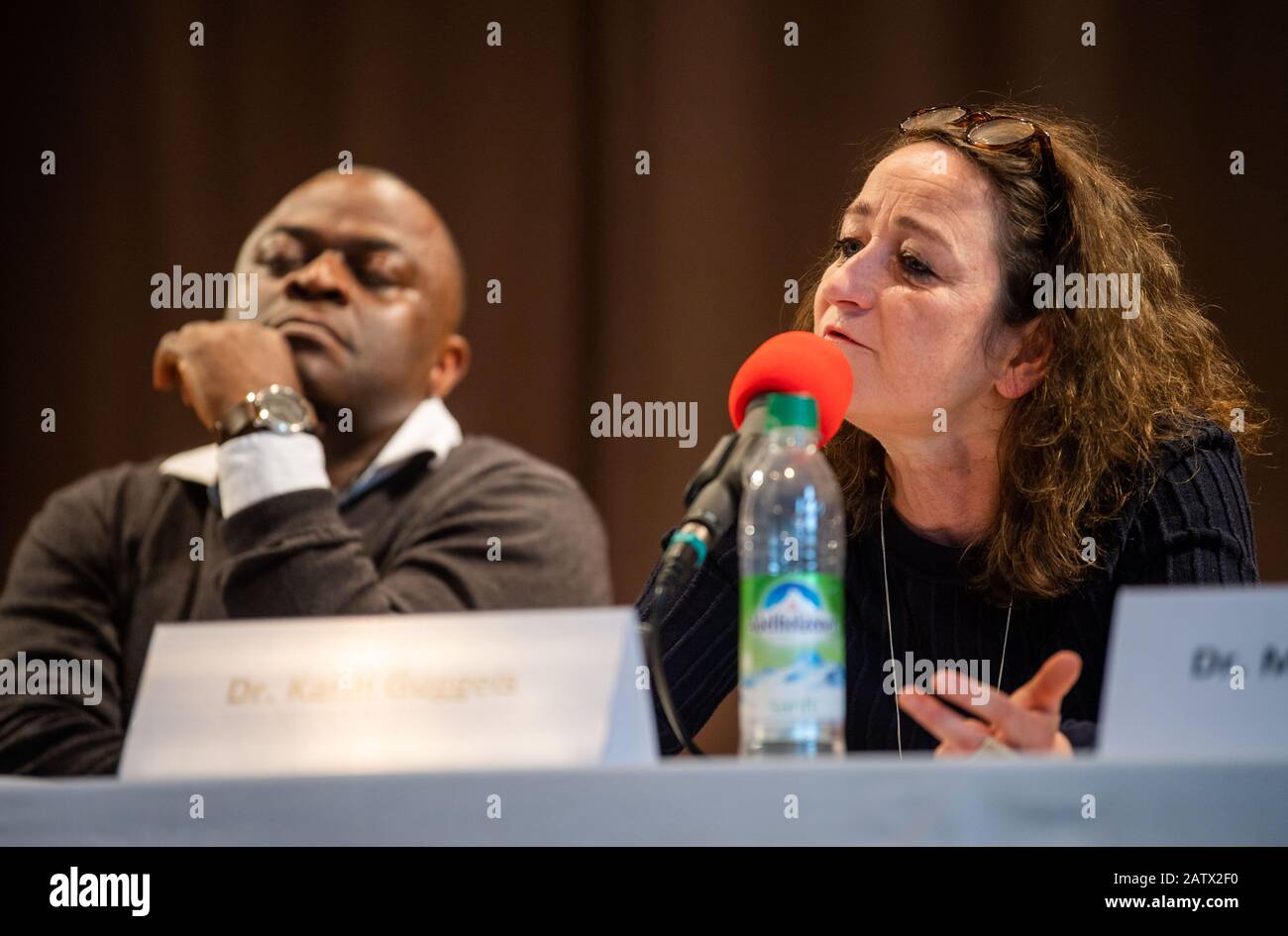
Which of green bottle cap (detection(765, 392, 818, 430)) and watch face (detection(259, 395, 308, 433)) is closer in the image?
green bottle cap (detection(765, 392, 818, 430))

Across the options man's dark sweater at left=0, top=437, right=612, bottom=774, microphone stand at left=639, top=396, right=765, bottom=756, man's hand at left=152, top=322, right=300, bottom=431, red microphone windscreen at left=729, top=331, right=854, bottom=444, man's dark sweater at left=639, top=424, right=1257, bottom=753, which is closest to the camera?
microphone stand at left=639, top=396, right=765, bottom=756

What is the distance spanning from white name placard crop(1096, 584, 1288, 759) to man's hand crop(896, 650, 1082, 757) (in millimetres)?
158

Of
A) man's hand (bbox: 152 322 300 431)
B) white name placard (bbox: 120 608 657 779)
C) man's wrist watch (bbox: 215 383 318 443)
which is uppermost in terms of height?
man's hand (bbox: 152 322 300 431)

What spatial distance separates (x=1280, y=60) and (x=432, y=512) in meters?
1.51

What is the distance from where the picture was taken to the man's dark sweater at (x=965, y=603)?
124cm

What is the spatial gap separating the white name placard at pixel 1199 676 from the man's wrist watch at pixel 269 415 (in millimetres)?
1671

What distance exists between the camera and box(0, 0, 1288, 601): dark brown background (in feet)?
6.82

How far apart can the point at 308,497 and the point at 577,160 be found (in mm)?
707

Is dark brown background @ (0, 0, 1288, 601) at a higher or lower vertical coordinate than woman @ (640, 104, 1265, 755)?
higher

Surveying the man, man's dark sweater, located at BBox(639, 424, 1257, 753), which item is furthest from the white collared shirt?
man's dark sweater, located at BBox(639, 424, 1257, 753)

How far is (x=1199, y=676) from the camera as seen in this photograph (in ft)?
2.02

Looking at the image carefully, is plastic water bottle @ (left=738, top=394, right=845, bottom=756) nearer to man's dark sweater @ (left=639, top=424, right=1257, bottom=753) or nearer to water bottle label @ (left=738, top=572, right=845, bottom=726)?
water bottle label @ (left=738, top=572, right=845, bottom=726)

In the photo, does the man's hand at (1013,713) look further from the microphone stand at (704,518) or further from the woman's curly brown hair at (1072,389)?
the woman's curly brown hair at (1072,389)
